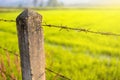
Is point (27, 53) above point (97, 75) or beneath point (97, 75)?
above

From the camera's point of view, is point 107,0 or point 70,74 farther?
point 107,0

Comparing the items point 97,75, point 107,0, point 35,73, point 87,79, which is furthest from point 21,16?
point 107,0

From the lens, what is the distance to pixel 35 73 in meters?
1.82

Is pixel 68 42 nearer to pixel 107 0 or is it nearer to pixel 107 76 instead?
pixel 107 76

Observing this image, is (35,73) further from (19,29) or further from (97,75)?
(97,75)

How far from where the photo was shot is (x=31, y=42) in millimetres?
1760

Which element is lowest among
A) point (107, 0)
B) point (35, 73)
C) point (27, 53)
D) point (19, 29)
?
point (107, 0)

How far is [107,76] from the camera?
16.3ft

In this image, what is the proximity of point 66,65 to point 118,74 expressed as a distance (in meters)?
1.10

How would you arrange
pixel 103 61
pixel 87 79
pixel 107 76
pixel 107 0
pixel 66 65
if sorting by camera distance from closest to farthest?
pixel 87 79, pixel 107 76, pixel 66 65, pixel 103 61, pixel 107 0

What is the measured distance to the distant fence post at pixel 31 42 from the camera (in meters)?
1.75

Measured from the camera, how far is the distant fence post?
175 centimetres

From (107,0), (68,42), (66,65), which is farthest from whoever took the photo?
(107,0)

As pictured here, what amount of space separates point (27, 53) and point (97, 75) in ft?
11.0
